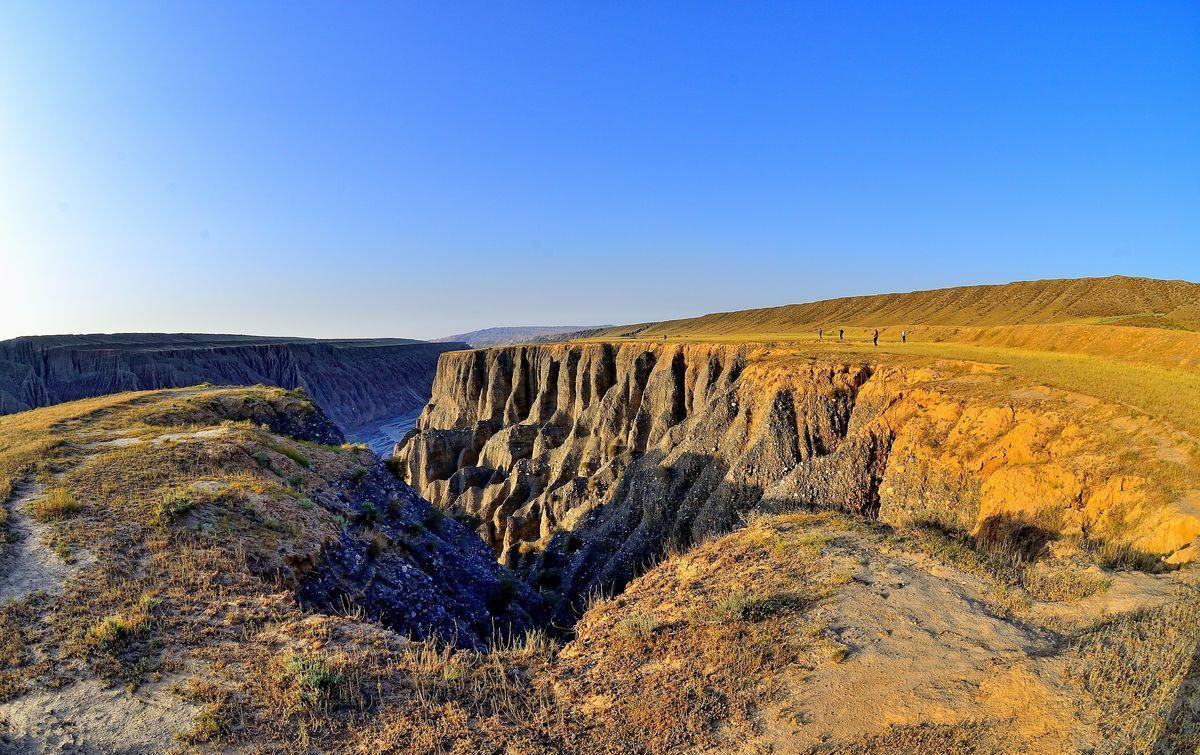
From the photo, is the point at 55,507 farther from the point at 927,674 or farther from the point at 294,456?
the point at 927,674

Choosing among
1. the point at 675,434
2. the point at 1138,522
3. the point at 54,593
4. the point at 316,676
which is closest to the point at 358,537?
the point at 54,593

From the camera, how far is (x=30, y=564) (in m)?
7.22

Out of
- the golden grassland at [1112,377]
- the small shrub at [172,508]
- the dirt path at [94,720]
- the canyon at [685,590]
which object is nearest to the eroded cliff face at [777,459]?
the canyon at [685,590]

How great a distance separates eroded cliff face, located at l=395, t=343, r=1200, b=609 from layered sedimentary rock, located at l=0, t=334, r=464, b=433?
2124 inches

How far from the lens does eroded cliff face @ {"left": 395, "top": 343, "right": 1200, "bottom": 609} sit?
988 centimetres

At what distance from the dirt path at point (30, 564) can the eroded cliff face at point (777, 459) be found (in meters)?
14.2

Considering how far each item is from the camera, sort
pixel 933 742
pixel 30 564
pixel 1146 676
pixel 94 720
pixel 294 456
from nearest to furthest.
Answer: pixel 933 742, pixel 1146 676, pixel 94 720, pixel 30 564, pixel 294 456

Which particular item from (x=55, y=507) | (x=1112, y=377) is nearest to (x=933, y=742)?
(x=55, y=507)

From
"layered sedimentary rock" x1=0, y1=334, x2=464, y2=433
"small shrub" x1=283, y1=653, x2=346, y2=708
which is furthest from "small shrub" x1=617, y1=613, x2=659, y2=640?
"layered sedimentary rock" x1=0, y1=334, x2=464, y2=433

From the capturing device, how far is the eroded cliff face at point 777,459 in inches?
389

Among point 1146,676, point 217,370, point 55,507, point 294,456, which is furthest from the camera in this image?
point 217,370

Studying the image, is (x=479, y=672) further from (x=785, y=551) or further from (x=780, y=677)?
(x=785, y=551)

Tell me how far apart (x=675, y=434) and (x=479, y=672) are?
2090cm

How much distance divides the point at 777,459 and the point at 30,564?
18.4 metres
